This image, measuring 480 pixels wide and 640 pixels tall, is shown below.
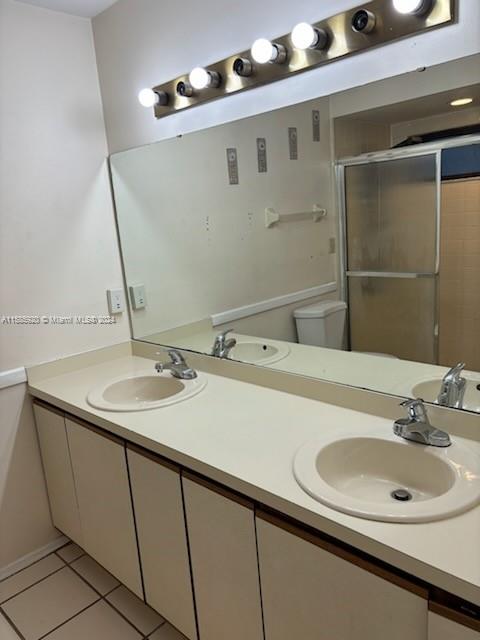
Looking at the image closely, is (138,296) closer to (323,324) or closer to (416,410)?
(323,324)

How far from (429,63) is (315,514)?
115 cm

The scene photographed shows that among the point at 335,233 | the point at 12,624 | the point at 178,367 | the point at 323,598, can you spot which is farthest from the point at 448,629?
the point at 12,624

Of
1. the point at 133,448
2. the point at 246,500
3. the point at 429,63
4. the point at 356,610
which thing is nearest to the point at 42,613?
the point at 133,448

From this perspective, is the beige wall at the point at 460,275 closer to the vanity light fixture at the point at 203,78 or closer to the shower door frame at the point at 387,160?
the shower door frame at the point at 387,160

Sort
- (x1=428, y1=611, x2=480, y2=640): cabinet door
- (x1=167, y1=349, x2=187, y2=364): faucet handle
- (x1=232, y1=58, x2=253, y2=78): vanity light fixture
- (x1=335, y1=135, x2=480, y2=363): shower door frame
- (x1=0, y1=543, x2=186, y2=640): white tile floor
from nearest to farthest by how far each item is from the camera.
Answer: (x1=428, y1=611, x2=480, y2=640): cabinet door
(x1=335, y1=135, x2=480, y2=363): shower door frame
(x1=232, y1=58, x2=253, y2=78): vanity light fixture
(x1=0, y1=543, x2=186, y2=640): white tile floor
(x1=167, y1=349, x2=187, y2=364): faucet handle

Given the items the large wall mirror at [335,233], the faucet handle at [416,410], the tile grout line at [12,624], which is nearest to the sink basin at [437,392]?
the large wall mirror at [335,233]

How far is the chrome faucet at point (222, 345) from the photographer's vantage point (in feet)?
6.22

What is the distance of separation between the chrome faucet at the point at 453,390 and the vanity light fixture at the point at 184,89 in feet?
4.45

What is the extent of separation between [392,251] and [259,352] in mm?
649

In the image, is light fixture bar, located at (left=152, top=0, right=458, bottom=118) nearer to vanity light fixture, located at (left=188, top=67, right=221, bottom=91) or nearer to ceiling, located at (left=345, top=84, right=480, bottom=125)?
vanity light fixture, located at (left=188, top=67, right=221, bottom=91)

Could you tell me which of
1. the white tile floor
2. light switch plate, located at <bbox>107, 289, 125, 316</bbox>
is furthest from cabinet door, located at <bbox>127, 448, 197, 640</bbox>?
light switch plate, located at <bbox>107, 289, 125, 316</bbox>

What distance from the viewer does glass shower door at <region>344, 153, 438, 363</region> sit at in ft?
4.37

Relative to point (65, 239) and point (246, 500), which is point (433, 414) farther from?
point (65, 239)

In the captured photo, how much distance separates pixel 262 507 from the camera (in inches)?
44.9
